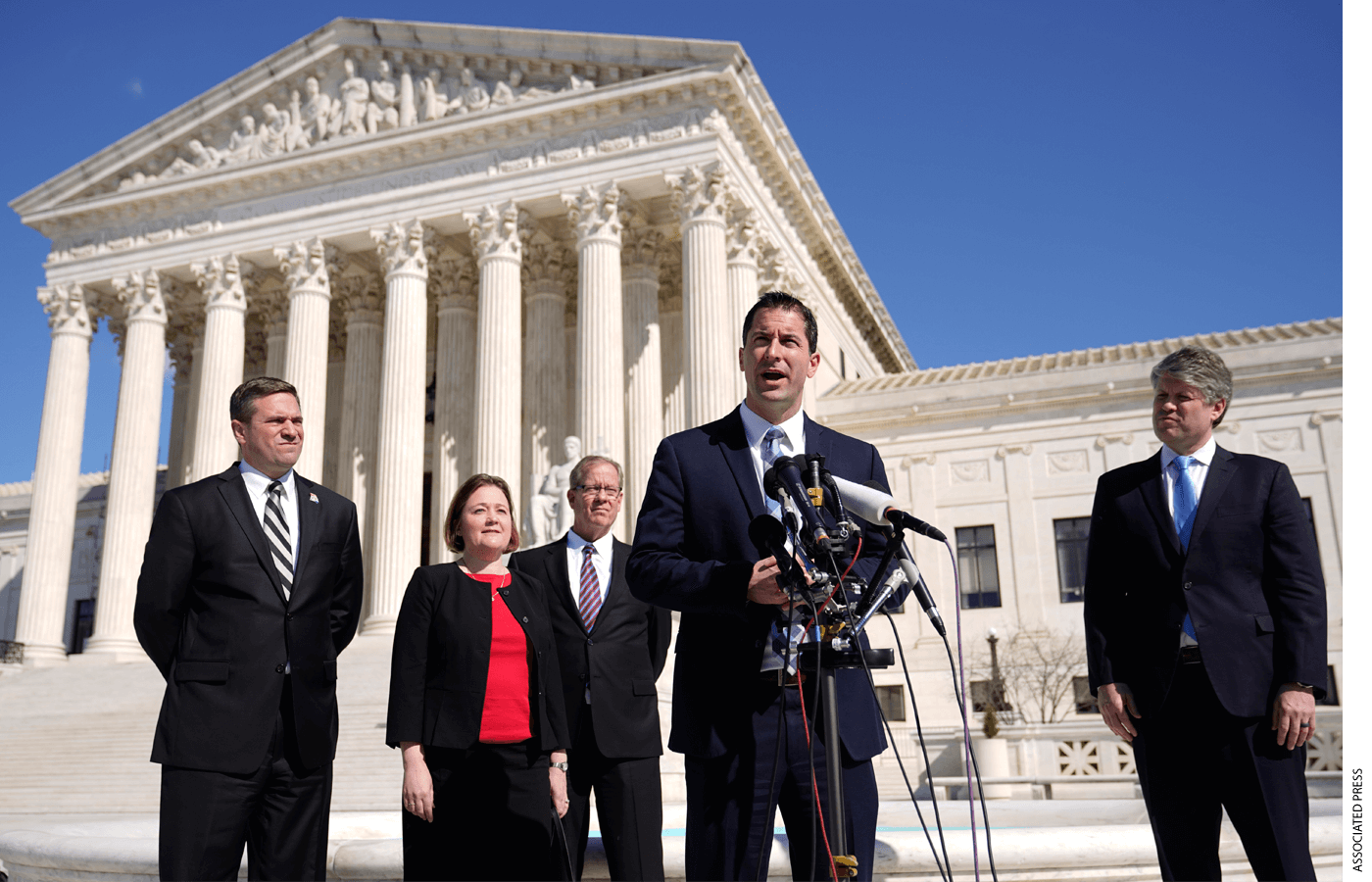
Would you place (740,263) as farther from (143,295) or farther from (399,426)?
(143,295)

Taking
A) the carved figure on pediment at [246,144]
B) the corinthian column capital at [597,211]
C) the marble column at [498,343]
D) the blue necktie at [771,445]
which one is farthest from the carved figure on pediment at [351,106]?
the blue necktie at [771,445]

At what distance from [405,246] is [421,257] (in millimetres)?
593

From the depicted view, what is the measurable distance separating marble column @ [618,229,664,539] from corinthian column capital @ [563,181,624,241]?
7.51 feet

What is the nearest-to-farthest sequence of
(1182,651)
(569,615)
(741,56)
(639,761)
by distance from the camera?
(1182,651), (639,761), (569,615), (741,56)

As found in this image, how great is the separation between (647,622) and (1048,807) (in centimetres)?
900

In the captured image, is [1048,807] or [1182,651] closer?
[1182,651]

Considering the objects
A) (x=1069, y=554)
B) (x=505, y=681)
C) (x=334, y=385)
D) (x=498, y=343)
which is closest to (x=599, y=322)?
(x=498, y=343)

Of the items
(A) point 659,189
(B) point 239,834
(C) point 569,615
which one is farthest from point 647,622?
(A) point 659,189

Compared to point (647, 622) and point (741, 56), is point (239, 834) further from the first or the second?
point (741, 56)

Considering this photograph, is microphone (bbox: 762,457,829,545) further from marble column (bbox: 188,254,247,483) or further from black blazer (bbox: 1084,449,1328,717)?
marble column (bbox: 188,254,247,483)

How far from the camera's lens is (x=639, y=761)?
545 centimetres

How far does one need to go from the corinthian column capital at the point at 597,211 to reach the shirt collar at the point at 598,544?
71.3ft

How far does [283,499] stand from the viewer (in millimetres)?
4824

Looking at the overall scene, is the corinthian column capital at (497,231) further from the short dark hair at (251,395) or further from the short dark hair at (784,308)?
the short dark hair at (784,308)
